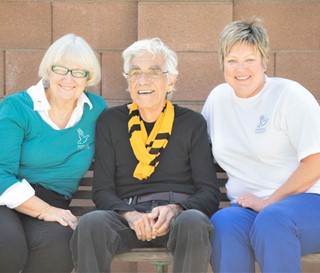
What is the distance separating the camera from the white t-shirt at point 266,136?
379 cm

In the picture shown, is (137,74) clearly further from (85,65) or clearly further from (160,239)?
(160,239)

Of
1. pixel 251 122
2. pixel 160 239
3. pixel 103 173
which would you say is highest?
pixel 251 122

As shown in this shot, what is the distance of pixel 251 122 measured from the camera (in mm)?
3947

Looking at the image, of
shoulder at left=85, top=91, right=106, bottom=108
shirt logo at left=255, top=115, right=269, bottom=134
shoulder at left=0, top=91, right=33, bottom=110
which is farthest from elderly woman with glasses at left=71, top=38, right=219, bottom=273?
shoulder at left=0, top=91, right=33, bottom=110

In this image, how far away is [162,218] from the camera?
3719mm

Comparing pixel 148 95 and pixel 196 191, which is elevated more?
pixel 148 95

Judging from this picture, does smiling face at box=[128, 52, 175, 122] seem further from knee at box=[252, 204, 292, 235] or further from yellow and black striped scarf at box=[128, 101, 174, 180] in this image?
knee at box=[252, 204, 292, 235]

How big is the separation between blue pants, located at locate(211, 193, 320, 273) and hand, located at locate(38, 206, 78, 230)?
29.7 inches

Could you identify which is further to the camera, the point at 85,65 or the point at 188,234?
the point at 85,65

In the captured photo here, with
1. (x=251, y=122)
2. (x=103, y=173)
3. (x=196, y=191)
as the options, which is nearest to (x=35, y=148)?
(x=103, y=173)

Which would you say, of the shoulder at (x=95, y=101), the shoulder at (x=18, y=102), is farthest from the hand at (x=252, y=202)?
the shoulder at (x=18, y=102)

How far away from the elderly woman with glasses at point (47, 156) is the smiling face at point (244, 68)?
785 mm

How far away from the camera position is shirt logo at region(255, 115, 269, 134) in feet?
12.8

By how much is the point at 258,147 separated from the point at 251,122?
→ 0.15 metres
